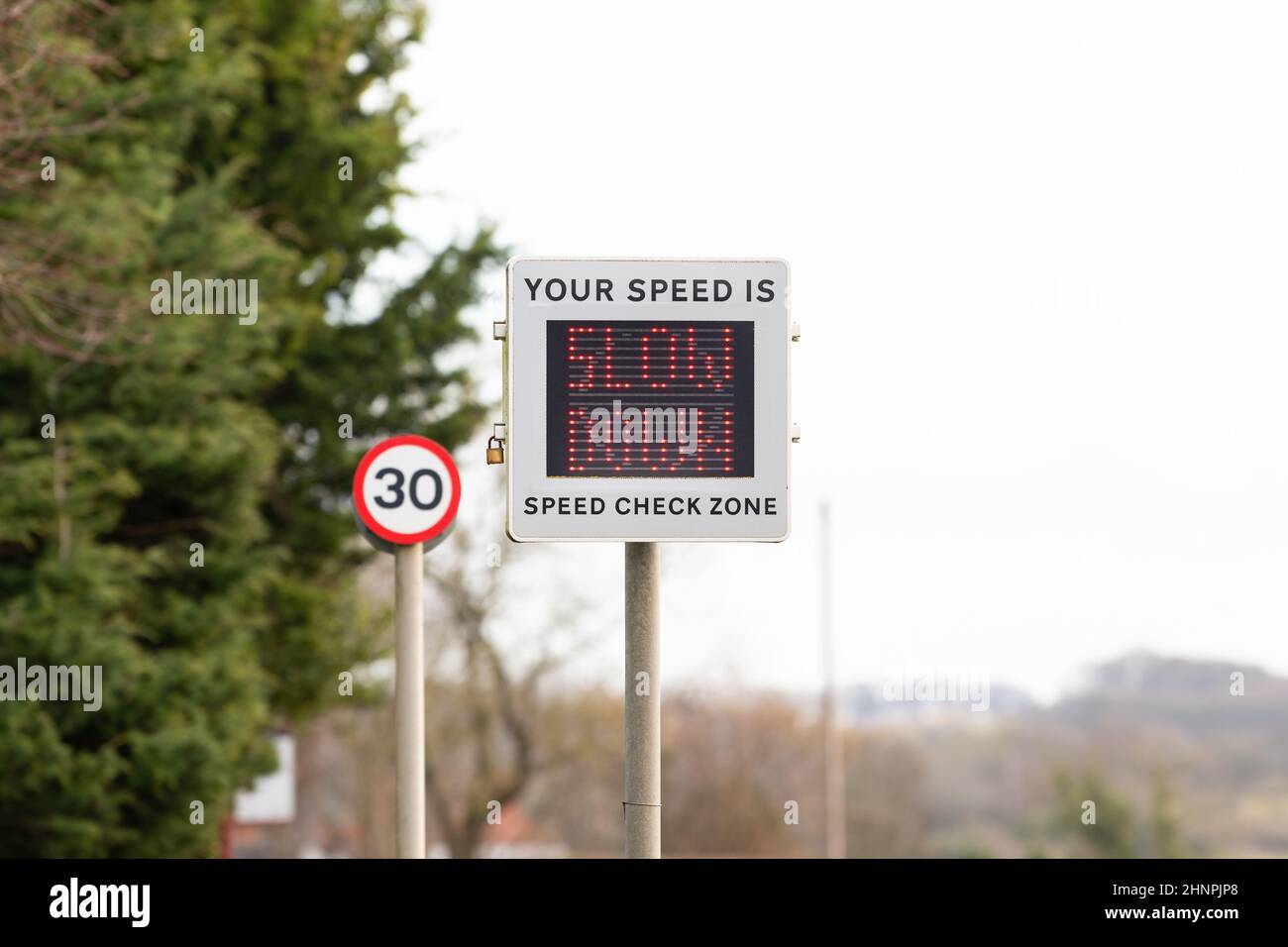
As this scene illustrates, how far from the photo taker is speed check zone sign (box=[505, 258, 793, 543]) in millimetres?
6137

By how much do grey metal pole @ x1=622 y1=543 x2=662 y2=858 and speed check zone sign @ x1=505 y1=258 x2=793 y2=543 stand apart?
0.18m

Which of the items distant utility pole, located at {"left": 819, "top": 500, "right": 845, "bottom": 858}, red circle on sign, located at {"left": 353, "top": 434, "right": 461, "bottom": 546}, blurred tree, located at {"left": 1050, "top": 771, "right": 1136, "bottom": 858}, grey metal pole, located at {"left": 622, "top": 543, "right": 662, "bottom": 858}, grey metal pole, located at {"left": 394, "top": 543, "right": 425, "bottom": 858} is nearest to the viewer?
grey metal pole, located at {"left": 622, "top": 543, "right": 662, "bottom": 858}

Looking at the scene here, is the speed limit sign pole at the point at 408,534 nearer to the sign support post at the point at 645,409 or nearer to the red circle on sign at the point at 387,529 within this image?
the red circle on sign at the point at 387,529

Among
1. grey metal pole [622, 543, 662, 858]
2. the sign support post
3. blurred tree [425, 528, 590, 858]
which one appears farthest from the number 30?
blurred tree [425, 528, 590, 858]

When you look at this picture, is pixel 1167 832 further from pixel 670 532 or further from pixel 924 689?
pixel 670 532

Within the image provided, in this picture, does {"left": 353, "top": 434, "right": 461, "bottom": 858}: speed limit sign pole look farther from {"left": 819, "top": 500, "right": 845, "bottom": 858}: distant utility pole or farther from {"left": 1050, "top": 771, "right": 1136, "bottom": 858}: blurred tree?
{"left": 1050, "top": 771, "right": 1136, "bottom": 858}: blurred tree

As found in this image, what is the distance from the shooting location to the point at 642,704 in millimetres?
6125

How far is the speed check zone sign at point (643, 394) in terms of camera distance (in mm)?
6137

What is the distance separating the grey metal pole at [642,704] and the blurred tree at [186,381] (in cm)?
655

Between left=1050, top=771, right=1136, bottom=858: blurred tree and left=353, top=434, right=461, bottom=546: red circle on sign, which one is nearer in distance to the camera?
left=353, top=434, right=461, bottom=546: red circle on sign

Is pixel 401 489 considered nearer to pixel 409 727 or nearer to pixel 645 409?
pixel 409 727

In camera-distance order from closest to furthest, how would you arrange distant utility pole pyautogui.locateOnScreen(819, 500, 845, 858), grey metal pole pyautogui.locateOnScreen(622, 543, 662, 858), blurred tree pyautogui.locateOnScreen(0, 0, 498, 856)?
grey metal pole pyautogui.locateOnScreen(622, 543, 662, 858), blurred tree pyautogui.locateOnScreen(0, 0, 498, 856), distant utility pole pyautogui.locateOnScreen(819, 500, 845, 858)
